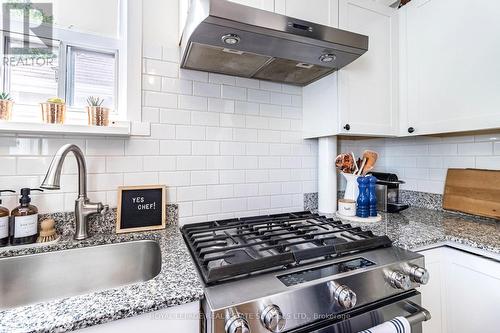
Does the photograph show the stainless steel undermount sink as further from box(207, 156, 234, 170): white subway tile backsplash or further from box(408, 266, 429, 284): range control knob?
box(408, 266, 429, 284): range control knob

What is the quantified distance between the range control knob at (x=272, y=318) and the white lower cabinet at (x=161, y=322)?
0.60ft

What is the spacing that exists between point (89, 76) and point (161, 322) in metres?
1.13

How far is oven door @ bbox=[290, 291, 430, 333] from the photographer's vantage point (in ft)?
2.37

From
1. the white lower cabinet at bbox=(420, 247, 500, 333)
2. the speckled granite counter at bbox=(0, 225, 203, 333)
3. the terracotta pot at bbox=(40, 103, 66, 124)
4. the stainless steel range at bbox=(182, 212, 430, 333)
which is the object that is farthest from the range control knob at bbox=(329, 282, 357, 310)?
the terracotta pot at bbox=(40, 103, 66, 124)

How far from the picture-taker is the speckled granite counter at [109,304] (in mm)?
525

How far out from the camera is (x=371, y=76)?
1401 mm

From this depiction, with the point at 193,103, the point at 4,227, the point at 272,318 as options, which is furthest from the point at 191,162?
the point at 272,318

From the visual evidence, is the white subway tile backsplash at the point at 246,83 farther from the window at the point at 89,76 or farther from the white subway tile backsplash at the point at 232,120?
the window at the point at 89,76

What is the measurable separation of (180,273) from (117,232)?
543 mm

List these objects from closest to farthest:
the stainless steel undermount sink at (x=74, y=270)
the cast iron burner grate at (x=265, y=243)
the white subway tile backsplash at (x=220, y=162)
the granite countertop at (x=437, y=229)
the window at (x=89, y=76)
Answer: the cast iron burner grate at (x=265, y=243) → the stainless steel undermount sink at (x=74, y=270) → the granite countertop at (x=437, y=229) → the window at (x=89, y=76) → the white subway tile backsplash at (x=220, y=162)

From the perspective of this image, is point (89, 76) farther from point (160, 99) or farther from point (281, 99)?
point (281, 99)

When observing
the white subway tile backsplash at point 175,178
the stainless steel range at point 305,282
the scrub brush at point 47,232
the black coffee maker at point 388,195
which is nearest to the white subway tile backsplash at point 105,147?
the white subway tile backsplash at point 175,178

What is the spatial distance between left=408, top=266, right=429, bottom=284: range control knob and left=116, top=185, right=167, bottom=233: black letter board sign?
3.47ft

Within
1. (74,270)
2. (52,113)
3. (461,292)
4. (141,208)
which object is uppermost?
(52,113)
